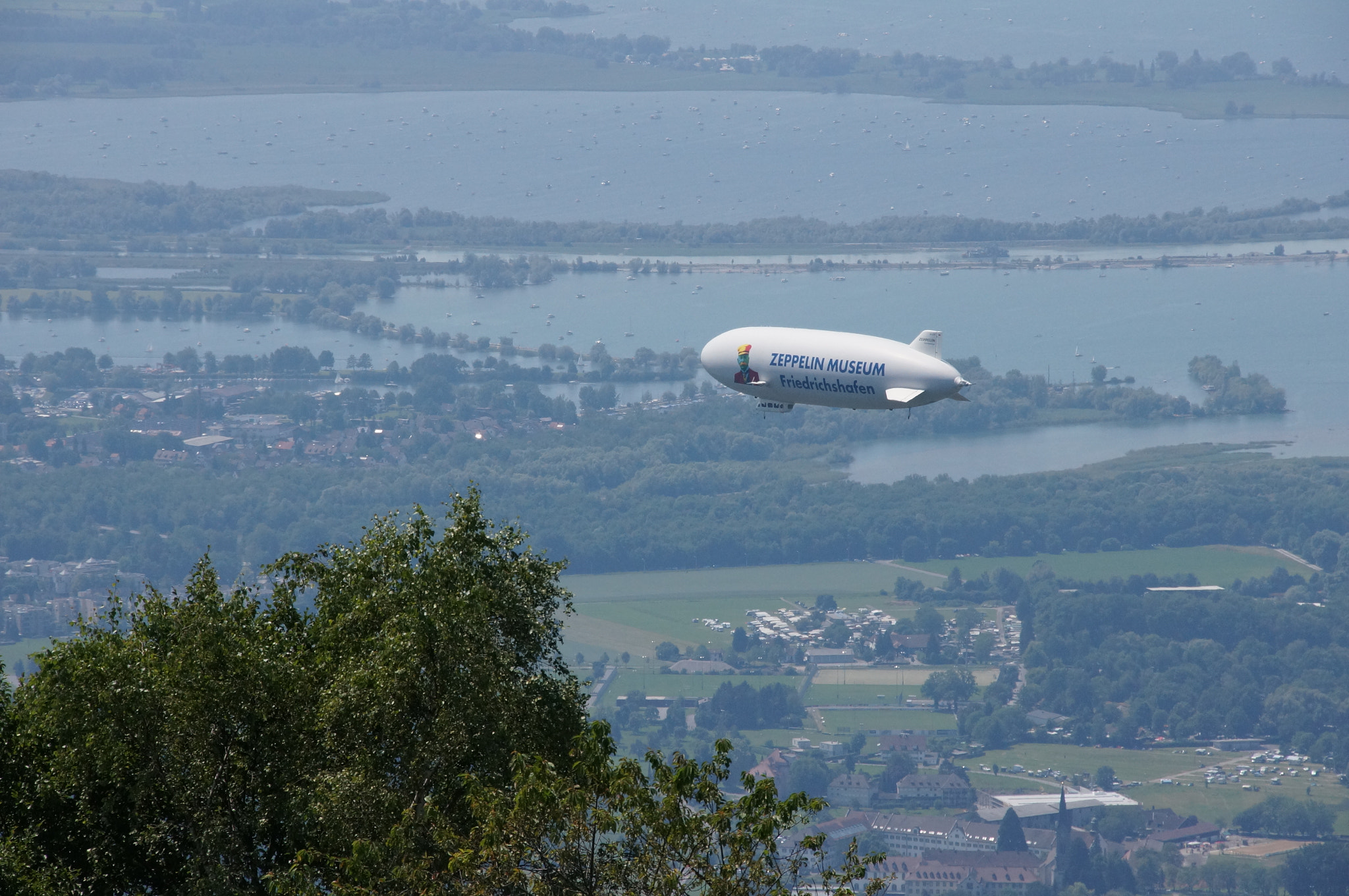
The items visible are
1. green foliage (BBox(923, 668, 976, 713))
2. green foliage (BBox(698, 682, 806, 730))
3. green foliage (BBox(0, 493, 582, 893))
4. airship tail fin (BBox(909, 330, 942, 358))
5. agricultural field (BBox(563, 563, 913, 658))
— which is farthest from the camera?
agricultural field (BBox(563, 563, 913, 658))

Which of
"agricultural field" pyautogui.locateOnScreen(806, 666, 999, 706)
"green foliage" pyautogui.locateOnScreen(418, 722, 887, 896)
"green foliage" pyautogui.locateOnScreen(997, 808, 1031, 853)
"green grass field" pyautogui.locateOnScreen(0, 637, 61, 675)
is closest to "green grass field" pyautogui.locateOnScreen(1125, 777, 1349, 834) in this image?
"green foliage" pyautogui.locateOnScreen(997, 808, 1031, 853)

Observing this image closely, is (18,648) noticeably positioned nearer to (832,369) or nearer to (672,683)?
(672,683)

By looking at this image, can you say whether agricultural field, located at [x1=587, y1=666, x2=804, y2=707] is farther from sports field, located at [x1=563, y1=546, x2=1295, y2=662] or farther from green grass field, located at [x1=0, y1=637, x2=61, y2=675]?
green grass field, located at [x1=0, y1=637, x2=61, y2=675]

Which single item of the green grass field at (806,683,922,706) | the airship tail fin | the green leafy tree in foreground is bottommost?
the green grass field at (806,683,922,706)

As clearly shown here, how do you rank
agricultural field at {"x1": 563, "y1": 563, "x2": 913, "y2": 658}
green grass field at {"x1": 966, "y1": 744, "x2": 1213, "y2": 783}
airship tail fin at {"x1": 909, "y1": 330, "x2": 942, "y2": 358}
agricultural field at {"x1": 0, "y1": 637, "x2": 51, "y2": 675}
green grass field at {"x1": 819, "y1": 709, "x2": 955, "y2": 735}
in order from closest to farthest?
airship tail fin at {"x1": 909, "y1": 330, "x2": 942, "y2": 358} → green grass field at {"x1": 966, "y1": 744, "x2": 1213, "y2": 783} → green grass field at {"x1": 819, "y1": 709, "x2": 955, "y2": 735} → agricultural field at {"x1": 0, "y1": 637, "x2": 51, "y2": 675} → agricultural field at {"x1": 563, "y1": 563, "x2": 913, "y2": 658}

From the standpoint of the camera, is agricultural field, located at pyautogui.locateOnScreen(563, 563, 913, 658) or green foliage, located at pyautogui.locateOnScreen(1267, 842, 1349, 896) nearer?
green foliage, located at pyautogui.locateOnScreen(1267, 842, 1349, 896)

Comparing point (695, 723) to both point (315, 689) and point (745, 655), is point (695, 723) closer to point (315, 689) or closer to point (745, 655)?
point (745, 655)

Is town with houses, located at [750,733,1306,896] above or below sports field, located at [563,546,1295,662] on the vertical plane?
below

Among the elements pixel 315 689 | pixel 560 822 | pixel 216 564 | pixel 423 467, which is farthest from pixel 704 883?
pixel 423 467
